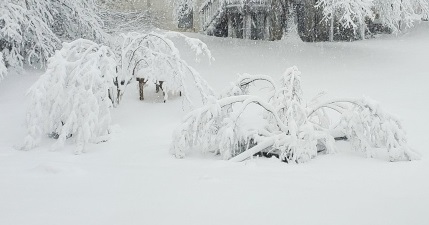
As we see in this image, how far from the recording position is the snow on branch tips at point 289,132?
5.39 metres

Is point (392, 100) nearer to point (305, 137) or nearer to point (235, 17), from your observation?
point (305, 137)

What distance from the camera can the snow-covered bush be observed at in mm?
7719

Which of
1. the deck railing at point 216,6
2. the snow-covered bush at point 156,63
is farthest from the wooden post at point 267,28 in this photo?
the snow-covered bush at point 156,63

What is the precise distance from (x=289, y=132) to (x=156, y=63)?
3198 mm

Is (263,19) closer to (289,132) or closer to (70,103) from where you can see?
(70,103)

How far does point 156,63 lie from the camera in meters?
8.05

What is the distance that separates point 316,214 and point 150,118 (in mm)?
4374

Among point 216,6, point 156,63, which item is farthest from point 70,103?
point 216,6

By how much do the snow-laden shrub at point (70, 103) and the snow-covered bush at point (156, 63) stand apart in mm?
1010

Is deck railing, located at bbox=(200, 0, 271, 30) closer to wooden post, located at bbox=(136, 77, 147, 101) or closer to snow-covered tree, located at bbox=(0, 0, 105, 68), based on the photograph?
snow-covered tree, located at bbox=(0, 0, 105, 68)

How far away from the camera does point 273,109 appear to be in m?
5.78

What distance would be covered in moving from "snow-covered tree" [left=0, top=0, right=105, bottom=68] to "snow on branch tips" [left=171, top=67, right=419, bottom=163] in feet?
17.0

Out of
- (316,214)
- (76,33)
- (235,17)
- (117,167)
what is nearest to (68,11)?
(76,33)

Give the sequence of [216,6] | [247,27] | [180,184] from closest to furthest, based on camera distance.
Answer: [180,184]
[247,27]
[216,6]
